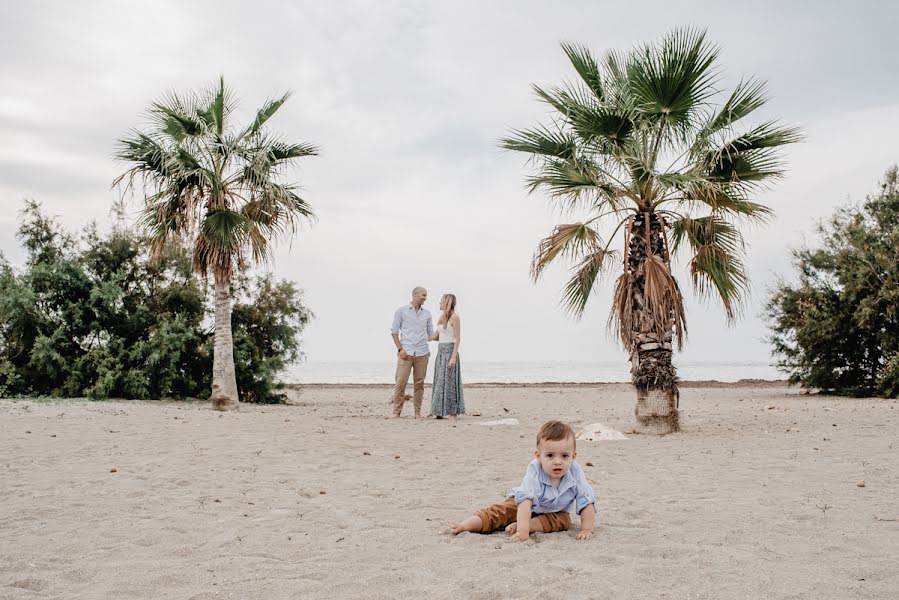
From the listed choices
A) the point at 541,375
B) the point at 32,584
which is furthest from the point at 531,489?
the point at 541,375

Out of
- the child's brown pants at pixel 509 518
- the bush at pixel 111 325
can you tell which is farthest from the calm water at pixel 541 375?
the child's brown pants at pixel 509 518

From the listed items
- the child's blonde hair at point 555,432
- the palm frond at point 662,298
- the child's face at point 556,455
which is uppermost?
the palm frond at point 662,298

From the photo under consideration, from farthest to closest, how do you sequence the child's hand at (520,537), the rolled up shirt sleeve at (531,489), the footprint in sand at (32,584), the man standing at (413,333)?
1. the man standing at (413,333)
2. the rolled up shirt sleeve at (531,489)
3. the child's hand at (520,537)
4. the footprint in sand at (32,584)

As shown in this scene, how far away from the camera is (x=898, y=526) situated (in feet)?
15.3

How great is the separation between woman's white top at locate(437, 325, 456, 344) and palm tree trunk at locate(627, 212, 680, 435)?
3110 millimetres

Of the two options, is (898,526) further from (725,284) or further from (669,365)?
(725,284)

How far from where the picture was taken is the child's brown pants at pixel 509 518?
468 centimetres

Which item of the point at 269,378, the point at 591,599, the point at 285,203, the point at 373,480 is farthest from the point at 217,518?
the point at 269,378

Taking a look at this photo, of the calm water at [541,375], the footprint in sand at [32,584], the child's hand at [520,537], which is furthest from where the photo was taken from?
the calm water at [541,375]

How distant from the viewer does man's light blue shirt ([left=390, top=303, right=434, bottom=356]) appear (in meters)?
12.0

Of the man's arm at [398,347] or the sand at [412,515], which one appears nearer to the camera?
the sand at [412,515]

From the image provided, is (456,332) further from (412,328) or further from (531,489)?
(531,489)

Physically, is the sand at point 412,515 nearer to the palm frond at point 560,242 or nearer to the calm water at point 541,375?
the palm frond at point 560,242

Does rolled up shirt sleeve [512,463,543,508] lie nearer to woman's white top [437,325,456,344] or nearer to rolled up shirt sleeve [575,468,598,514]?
rolled up shirt sleeve [575,468,598,514]
